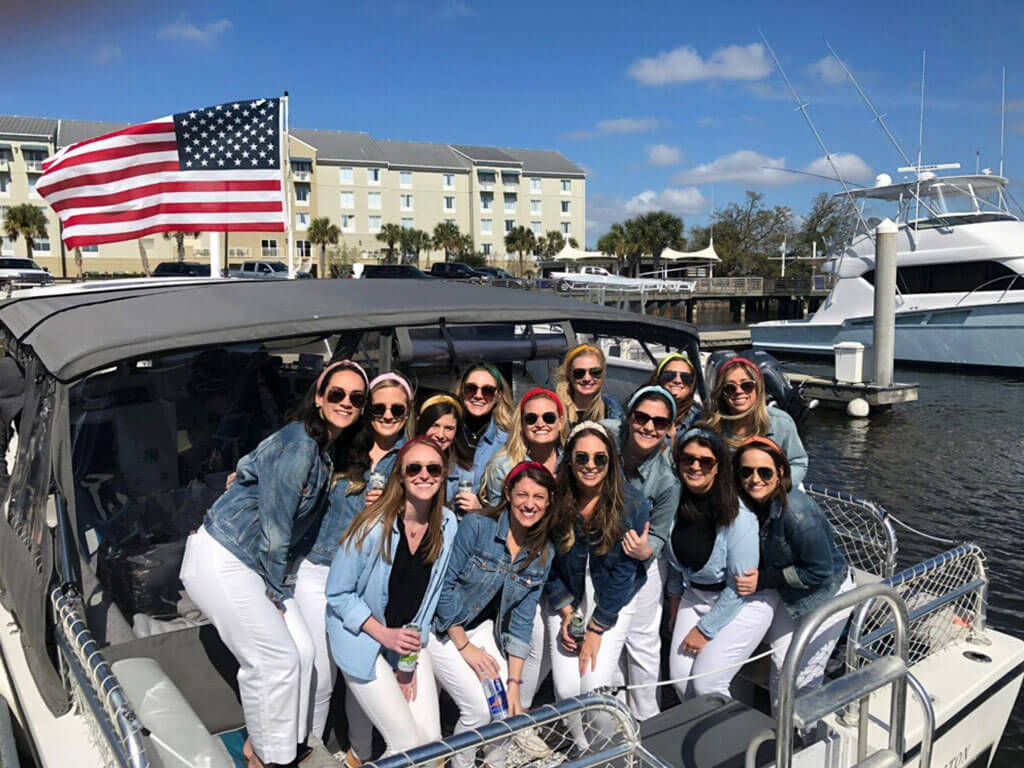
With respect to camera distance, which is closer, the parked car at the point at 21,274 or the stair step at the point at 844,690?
the stair step at the point at 844,690

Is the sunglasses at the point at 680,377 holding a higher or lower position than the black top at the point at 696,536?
higher

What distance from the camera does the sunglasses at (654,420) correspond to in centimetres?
347

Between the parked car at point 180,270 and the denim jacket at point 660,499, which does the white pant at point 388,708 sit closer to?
the denim jacket at point 660,499

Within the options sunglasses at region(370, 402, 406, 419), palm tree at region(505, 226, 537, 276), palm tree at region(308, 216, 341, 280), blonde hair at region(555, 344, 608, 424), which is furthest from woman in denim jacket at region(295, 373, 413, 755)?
palm tree at region(505, 226, 537, 276)

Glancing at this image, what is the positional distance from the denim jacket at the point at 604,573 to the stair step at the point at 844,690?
102 cm

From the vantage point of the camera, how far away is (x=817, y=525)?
123 inches

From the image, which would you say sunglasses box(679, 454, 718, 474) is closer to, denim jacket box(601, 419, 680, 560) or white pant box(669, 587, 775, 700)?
denim jacket box(601, 419, 680, 560)

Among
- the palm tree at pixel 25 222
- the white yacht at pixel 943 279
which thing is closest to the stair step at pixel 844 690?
the white yacht at pixel 943 279

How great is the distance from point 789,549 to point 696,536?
1.25 ft

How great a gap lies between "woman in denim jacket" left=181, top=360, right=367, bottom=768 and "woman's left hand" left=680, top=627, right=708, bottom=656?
158 cm

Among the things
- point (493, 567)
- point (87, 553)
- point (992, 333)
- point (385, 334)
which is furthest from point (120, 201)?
point (992, 333)

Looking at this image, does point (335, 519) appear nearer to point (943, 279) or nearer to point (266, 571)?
point (266, 571)

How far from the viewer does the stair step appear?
217 centimetres

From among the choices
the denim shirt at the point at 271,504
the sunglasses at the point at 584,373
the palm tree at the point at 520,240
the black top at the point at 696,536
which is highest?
the palm tree at the point at 520,240
